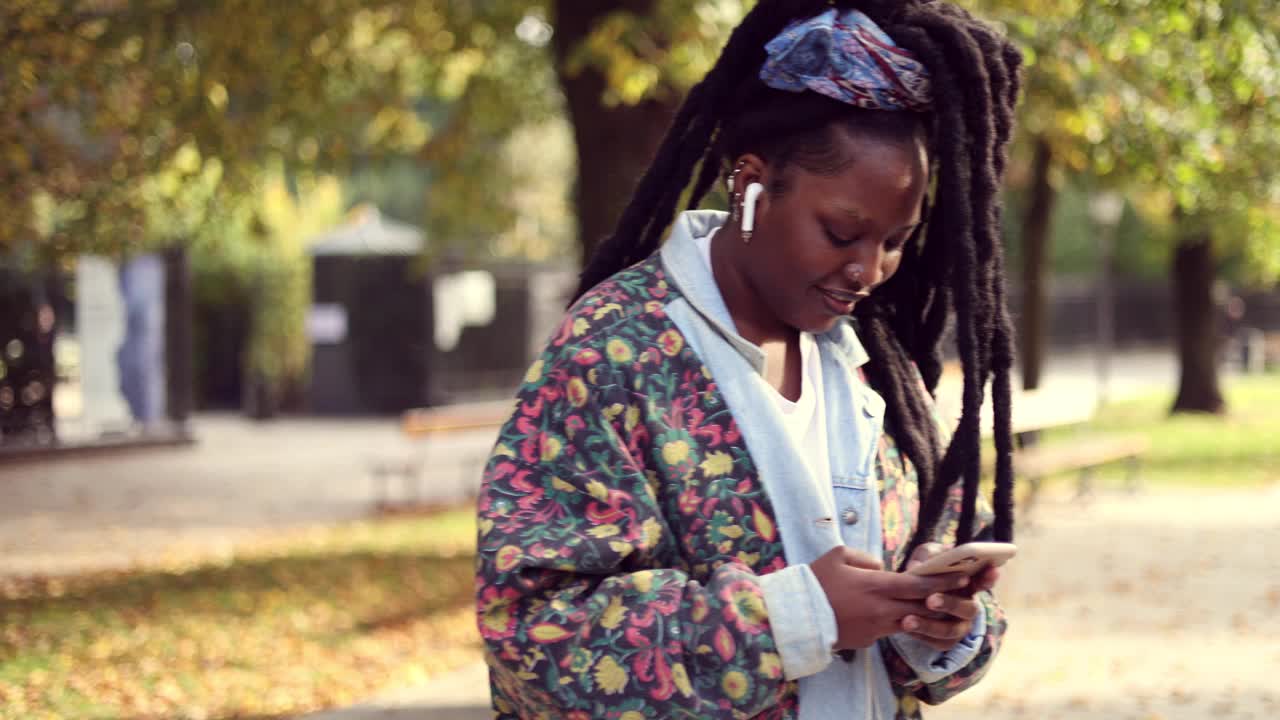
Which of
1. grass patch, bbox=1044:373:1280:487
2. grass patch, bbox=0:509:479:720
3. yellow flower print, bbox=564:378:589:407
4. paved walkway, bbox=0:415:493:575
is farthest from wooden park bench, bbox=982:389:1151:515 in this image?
paved walkway, bbox=0:415:493:575

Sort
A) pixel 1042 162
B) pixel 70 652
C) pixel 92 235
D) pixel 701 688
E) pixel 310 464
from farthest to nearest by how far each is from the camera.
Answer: pixel 310 464
pixel 1042 162
pixel 92 235
pixel 70 652
pixel 701 688

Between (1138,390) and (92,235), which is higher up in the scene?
(92,235)

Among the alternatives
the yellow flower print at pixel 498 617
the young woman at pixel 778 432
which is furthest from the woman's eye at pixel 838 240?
the yellow flower print at pixel 498 617

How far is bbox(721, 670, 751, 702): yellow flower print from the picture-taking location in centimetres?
166

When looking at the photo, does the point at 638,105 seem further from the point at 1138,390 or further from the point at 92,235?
the point at 1138,390

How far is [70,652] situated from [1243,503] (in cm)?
911

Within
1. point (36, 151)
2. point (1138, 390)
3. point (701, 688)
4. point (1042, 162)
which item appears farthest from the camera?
point (1138, 390)

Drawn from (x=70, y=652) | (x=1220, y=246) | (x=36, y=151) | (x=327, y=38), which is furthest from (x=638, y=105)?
(x=1220, y=246)

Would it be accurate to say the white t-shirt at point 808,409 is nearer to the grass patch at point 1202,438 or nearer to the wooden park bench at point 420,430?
the wooden park bench at point 420,430

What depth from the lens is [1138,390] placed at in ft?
86.1

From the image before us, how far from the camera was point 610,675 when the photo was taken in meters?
1.66

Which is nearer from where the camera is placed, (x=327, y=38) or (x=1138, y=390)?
(x=327, y=38)

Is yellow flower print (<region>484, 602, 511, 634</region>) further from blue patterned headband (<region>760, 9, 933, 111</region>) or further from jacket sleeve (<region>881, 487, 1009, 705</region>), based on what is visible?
blue patterned headband (<region>760, 9, 933, 111</region>)

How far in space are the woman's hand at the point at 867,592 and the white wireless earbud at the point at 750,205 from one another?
0.41 meters
